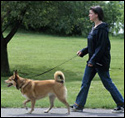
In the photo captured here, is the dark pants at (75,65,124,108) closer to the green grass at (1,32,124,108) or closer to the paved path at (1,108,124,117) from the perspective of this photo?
the paved path at (1,108,124,117)

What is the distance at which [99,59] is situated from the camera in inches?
295

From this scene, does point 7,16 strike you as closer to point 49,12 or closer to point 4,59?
point 49,12

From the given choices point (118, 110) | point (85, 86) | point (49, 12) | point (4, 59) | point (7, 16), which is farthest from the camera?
point (4, 59)

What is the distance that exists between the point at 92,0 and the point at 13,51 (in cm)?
1448

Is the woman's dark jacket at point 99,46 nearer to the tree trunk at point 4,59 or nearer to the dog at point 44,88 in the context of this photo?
the dog at point 44,88

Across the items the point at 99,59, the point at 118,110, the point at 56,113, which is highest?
the point at 99,59

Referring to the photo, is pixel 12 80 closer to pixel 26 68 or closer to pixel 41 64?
pixel 26 68

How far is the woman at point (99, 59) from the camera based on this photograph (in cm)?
744

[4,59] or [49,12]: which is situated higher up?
[49,12]

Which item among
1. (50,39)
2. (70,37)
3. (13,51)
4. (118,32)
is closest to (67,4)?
(13,51)

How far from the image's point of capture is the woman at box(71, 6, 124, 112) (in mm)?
7438

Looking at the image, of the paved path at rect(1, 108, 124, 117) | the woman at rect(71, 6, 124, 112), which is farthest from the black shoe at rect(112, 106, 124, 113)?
the paved path at rect(1, 108, 124, 117)

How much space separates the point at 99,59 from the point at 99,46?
27 cm

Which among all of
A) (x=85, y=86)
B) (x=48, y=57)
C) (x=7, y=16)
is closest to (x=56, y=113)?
(x=85, y=86)
